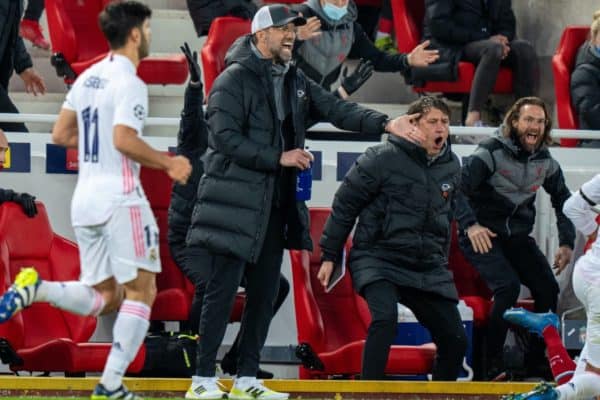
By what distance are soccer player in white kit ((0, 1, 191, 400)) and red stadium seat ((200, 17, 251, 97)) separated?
4.08 metres

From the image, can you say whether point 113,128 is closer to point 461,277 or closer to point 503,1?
point 461,277

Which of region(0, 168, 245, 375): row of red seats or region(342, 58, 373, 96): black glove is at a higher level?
region(342, 58, 373, 96): black glove

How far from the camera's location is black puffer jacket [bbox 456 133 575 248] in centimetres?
998

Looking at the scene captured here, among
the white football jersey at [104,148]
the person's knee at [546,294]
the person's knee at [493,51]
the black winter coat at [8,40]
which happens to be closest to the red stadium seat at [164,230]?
the black winter coat at [8,40]

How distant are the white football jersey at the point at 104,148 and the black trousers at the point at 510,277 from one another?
336 centimetres

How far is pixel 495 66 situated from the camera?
39.4 feet

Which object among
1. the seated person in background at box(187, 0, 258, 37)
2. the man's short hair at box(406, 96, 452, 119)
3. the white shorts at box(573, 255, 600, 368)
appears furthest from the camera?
the seated person in background at box(187, 0, 258, 37)

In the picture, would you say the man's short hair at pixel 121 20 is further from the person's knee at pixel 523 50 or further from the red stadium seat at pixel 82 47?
the person's knee at pixel 523 50

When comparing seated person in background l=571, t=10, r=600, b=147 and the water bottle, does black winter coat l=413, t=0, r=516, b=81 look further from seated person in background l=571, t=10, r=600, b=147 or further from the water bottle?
the water bottle

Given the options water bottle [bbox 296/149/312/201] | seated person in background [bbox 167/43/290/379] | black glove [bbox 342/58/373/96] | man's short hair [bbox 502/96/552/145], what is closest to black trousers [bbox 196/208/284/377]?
water bottle [bbox 296/149/312/201]

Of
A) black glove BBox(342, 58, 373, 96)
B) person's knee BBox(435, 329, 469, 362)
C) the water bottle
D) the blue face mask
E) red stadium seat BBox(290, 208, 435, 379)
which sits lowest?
red stadium seat BBox(290, 208, 435, 379)

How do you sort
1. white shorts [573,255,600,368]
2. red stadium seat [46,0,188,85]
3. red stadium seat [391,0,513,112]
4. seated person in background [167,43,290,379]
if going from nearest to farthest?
white shorts [573,255,600,368], seated person in background [167,43,290,379], red stadium seat [46,0,188,85], red stadium seat [391,0,513,112]

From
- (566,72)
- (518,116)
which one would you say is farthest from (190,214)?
(566,72)

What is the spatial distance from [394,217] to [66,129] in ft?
7.12
